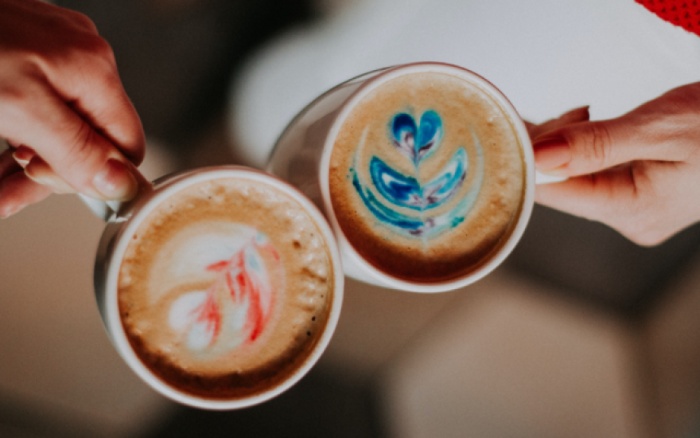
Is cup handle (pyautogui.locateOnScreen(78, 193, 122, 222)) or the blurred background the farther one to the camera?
the blurred background

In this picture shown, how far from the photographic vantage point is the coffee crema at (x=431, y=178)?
0.51m

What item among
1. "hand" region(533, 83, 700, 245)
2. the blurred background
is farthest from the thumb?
the blurred background

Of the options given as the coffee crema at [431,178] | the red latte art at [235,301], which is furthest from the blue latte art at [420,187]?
the red latte art at [235,301]

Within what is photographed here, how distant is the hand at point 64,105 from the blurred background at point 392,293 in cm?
13

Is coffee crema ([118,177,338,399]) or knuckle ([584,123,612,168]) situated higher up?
knuckle ([584,123,612,168])

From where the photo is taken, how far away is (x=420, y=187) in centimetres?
53

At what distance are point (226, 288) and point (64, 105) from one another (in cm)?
20

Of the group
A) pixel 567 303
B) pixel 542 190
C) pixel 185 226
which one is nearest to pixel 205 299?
pixel 185 226

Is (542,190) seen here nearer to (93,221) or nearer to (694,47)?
(694,47)

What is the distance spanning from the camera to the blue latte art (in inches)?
20.6

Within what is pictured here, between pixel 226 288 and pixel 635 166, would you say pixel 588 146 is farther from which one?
pixel 226 288

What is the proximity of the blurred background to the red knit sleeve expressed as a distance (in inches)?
0.6

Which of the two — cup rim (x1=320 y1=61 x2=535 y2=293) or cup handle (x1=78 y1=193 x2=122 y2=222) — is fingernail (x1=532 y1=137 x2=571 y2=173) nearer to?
cup rim (x1=320 y1=61 x2=535 y2=293)

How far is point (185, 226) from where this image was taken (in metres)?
0.46
